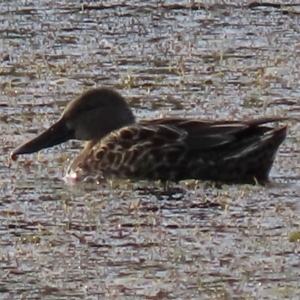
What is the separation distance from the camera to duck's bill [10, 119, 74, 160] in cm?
1120

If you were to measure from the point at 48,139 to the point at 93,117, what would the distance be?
417mm

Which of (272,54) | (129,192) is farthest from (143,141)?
(272,54)

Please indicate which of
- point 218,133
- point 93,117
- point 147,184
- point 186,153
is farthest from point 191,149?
point 93,117

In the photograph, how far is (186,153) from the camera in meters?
11.0

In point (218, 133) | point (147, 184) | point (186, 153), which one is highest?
point (218, 133)

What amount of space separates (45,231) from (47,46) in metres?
5.66

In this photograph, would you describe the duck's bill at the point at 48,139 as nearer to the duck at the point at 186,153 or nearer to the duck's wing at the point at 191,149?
the duck at the point at 186,153

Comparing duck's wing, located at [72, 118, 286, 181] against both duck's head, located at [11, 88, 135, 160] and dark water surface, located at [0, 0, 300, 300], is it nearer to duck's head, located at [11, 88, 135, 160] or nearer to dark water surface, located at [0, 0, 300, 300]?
dark water surface, located at [0, 0, 300, 300]

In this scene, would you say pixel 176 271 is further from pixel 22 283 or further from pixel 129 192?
pixel 129 192

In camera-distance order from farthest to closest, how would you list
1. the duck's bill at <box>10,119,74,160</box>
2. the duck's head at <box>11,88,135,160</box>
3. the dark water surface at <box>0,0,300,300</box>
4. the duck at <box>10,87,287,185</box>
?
the duck's head at <box>11,88,135,160</box> → the duck's bill at <box>10,119,74,160</box> → the duck at <box>10,87,287,185</box> → the dark water surface at <box>0,0,300,300</box>

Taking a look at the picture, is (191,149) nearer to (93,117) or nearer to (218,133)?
(218,133)

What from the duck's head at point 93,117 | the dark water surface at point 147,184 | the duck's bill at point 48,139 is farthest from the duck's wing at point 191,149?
the duck's head at point 93,117

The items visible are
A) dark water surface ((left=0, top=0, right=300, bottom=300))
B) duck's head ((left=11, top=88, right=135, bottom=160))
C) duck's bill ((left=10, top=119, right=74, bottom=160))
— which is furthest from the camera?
duck's head ((left=11, top=88, right=135, bottom=160))

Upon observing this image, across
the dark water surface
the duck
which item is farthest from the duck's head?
the duck
